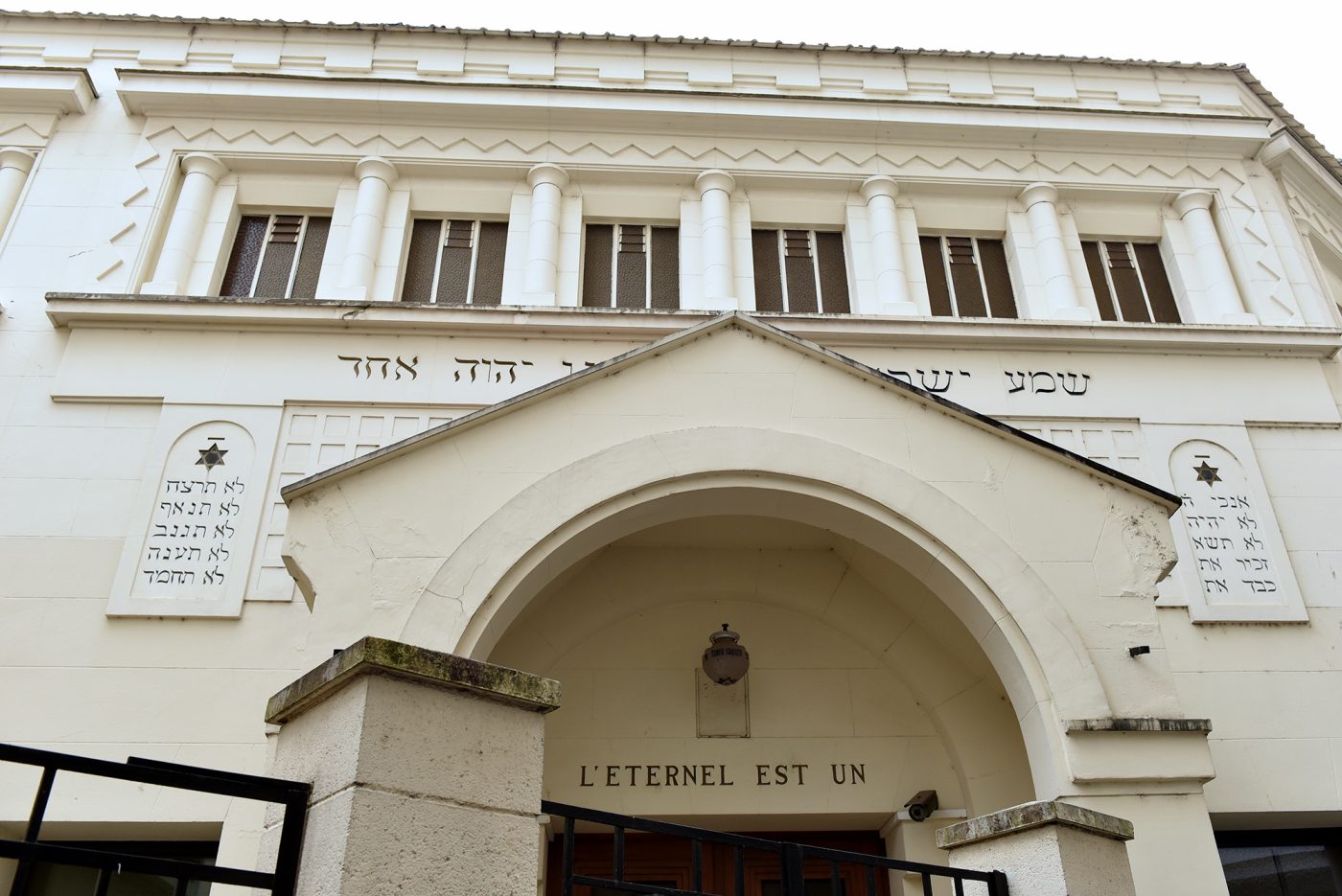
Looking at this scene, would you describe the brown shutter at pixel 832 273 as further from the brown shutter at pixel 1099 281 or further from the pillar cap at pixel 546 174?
the pillar cap at pixel 546 174

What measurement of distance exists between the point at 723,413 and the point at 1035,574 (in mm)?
2513

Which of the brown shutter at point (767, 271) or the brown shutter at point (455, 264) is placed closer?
the brown shutter at point (455, 264)

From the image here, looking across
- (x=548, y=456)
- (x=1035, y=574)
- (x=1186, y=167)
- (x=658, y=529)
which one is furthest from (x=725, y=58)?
(x=1035, y=574)

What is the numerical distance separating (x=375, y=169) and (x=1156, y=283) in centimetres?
914

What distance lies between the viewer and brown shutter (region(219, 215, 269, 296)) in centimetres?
1141

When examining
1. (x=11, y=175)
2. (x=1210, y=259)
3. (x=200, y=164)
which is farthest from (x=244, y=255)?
(x=1210, y=259)

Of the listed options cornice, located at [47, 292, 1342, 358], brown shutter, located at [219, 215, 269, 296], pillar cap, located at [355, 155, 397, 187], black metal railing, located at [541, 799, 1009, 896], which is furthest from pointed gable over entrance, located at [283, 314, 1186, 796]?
pillar cap, located at [355, 155, 397, 187]

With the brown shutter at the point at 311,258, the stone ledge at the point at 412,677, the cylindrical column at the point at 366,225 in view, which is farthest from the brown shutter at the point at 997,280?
the stone ledge at the point at 412,677

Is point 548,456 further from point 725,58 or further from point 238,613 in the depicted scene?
point 725,58

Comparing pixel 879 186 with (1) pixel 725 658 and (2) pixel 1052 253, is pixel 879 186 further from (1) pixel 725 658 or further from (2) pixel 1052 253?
(1) pixel 725 658

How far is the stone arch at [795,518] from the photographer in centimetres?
696

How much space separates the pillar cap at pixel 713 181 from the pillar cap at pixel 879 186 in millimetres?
1614

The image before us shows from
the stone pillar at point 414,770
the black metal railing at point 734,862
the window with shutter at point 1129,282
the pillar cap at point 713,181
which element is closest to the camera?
the stone pillar at point 414,770

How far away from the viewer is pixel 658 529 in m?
9.97
